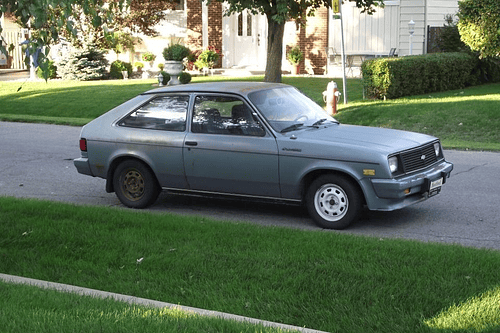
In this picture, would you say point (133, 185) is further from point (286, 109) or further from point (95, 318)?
point (95, 318)

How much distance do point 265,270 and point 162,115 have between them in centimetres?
349

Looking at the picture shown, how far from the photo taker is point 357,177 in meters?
7.88

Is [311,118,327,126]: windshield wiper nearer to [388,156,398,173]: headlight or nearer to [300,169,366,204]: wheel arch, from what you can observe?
[300,169,366,204]: wheel arch

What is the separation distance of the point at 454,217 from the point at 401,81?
41.2 ft

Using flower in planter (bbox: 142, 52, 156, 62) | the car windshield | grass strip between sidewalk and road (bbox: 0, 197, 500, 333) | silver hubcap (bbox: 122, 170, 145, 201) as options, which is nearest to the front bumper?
grass strip between sidewalk and road (bbox: 0, 197, 500, 333)

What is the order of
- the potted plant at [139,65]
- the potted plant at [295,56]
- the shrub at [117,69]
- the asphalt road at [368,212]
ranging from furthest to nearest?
the potted plant at [139,65]
the shrub at [117,69]
the potted plant at [295,56]
the asphalt road at [368,212]

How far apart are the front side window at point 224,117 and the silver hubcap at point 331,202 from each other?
0.95m

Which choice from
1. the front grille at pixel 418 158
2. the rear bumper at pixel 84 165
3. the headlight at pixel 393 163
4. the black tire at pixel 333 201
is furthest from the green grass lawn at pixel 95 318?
the rear bumper at pixel 84 165

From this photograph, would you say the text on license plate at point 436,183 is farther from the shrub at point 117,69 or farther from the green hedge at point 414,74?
the shrub at point 117,69

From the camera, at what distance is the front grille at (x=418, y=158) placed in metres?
8.04

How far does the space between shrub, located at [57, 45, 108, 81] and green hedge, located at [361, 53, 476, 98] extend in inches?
545

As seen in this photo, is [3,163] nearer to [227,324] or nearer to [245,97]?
[245,97]

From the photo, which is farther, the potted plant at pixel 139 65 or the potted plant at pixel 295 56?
the potted plant at pixel 139 65

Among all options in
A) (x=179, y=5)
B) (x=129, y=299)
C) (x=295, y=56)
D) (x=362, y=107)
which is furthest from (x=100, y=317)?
(x=179, y=5)
